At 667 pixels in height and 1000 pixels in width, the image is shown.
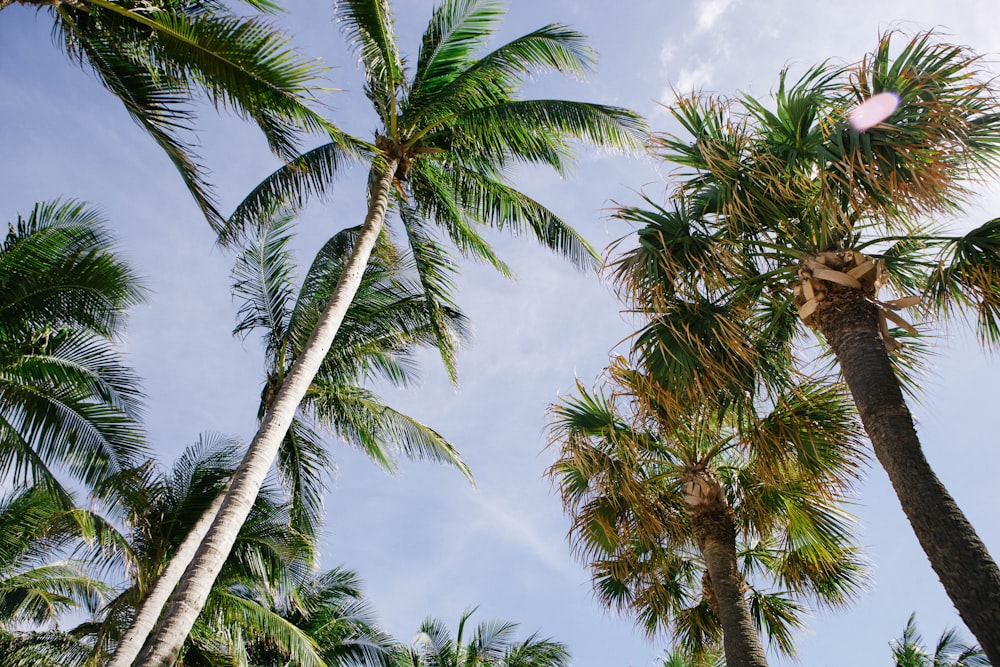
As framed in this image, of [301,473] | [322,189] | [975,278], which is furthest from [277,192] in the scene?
[975,278]

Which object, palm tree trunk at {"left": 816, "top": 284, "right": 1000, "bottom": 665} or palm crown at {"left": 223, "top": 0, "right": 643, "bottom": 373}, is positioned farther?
palm crown at {"left": 223, "top": 0, "right": 643, "bottom": 373}

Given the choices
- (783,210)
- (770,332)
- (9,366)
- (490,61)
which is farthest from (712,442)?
(9,366)

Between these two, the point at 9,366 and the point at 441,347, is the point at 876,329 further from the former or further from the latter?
the point at 9,366

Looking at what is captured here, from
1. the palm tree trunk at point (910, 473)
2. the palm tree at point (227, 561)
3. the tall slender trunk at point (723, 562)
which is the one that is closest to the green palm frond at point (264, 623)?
the palm tree at point (227, 561)

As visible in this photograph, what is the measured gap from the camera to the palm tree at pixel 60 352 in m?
8.54

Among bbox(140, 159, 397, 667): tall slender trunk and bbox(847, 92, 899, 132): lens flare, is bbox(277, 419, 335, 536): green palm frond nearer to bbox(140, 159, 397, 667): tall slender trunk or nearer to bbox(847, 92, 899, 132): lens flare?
bbox(140, 159, 397, 667): tall slender trunk

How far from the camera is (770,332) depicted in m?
6.62

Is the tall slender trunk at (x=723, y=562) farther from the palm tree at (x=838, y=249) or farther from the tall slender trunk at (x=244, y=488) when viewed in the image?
the tall slender trunk at (x=244, y=488)

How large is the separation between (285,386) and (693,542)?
201 inches

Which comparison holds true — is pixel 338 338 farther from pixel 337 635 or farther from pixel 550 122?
pixel 337 635

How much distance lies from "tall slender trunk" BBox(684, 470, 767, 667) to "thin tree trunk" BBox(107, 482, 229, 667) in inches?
189

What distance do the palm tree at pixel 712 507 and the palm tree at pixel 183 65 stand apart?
171 inches

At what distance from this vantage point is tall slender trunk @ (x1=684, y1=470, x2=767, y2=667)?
6.32 m

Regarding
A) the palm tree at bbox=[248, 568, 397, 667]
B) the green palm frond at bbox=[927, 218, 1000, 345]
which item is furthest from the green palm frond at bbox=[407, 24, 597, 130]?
the palm tree at bbox=[248, 568, 397, 667]
